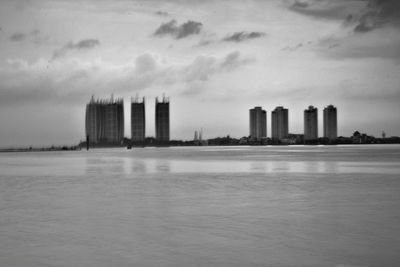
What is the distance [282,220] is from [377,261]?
545 cm

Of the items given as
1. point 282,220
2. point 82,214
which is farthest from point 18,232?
point 282,220

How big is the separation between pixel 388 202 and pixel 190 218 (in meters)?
8.90

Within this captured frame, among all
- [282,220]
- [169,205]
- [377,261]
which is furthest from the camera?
[169,205]

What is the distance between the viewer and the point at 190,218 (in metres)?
15.5

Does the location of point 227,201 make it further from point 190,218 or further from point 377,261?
point 377,261

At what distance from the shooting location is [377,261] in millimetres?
9672

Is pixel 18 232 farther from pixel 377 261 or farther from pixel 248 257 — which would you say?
pixel 377 261

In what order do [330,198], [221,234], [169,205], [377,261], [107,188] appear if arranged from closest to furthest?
[377,261]
[221,234]
[169,205]
[330,198]
[107,188]

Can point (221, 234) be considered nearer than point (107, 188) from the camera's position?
Yes

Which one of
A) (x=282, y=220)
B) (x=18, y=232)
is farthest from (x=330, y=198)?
(x=18, y=232)

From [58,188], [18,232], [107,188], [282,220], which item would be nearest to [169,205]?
[282,220]

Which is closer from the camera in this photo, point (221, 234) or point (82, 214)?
point (221, 234)

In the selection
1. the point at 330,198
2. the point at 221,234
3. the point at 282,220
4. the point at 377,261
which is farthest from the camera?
the point at 330,198

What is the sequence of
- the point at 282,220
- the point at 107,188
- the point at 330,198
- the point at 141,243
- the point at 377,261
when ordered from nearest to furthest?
1. the point at 377,261
2. the point at 141,243
3. the point at 282,220
4. the point at 330,198
5. the point at 107,188
